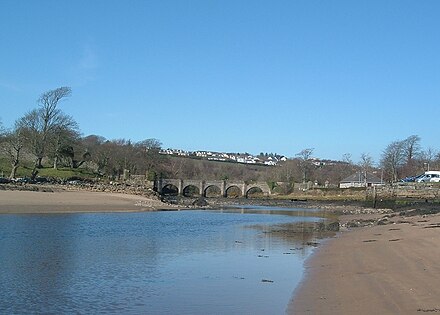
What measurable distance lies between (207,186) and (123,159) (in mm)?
24487

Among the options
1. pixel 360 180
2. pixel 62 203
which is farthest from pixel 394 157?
pixel 62 203

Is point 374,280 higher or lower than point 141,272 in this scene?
higher

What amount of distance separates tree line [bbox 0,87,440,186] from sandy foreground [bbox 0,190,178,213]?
1667cm

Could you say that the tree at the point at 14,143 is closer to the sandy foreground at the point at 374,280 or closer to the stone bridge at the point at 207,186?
the stone bridge at the point at 207,186

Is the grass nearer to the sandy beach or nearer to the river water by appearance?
the river water

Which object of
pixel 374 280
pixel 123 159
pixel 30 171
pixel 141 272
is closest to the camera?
pixel 374 280

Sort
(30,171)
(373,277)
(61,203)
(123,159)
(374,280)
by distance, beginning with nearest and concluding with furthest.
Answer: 1. (374,280)
2. (373,277)
3. (61,203)
4. (30,171)
5. (123,159)

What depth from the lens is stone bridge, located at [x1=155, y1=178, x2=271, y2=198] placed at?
113 metres

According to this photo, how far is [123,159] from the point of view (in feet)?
330

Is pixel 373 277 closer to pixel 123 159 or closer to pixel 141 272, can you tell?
pixel 141 272

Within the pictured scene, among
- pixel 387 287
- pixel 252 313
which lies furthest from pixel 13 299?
pixel 387 287

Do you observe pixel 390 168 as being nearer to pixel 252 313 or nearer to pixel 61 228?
pixel 61 228

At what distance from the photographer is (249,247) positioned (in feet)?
75.9

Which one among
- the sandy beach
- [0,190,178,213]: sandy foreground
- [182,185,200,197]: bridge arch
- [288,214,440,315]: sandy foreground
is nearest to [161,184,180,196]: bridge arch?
[182,185,200,197]: bridge arch
